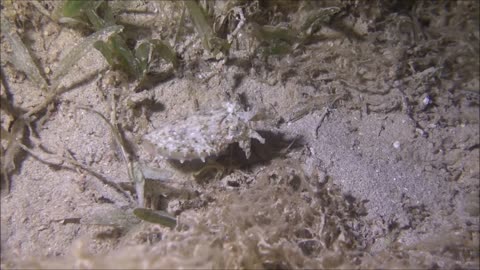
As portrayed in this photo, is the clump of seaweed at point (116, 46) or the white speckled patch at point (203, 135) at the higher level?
the clump of seaweed at point (116, 46)

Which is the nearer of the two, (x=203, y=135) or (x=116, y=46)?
(x=203, y=135)

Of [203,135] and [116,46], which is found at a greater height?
[116,46]

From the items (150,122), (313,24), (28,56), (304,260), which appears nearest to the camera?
(304,260)

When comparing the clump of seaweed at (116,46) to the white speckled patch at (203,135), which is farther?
the clump of seaweed at (116,46)

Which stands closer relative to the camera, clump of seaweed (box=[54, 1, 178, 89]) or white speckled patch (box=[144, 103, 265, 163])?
white speckled patch (box=[144, 103, 265, 163])

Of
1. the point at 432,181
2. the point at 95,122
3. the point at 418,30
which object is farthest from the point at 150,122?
the point at 418,30

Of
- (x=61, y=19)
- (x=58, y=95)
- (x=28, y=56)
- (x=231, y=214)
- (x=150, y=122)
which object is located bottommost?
(x=231, y=214)

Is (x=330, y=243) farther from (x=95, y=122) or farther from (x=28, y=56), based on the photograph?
(x=28, y=56)

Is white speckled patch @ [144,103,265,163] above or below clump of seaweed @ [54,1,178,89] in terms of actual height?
below
